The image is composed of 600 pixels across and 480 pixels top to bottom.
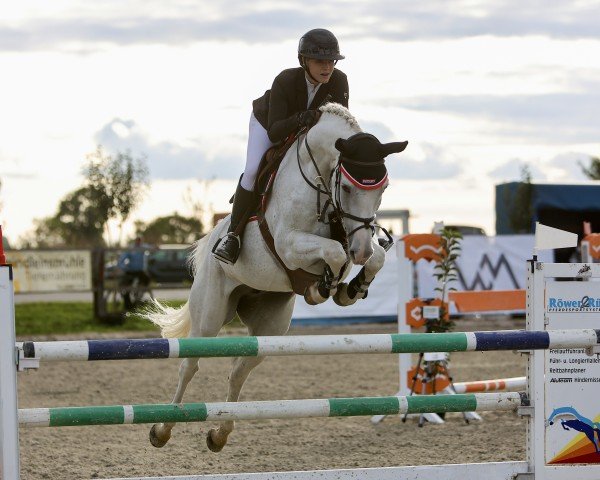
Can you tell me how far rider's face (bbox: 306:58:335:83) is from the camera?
17.4 feet

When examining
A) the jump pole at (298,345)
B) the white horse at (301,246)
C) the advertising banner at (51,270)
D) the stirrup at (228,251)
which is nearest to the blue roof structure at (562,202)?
the advertising banner at (51,270)

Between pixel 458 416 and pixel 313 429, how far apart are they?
1.40 meters

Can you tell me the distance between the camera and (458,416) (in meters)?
8.30

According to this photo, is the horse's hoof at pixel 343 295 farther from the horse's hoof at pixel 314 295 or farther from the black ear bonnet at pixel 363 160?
the black ear bonnet at pixel 363 160

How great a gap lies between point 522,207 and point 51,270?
7.90 metres

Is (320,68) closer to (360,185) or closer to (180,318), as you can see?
(360,185)

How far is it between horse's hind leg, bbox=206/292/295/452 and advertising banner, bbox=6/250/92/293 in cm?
1025

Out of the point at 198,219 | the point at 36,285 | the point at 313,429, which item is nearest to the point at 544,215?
the point at 36,285

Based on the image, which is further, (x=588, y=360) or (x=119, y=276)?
(x=119, y=276)

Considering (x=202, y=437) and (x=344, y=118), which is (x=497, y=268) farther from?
(x=344, y=118)

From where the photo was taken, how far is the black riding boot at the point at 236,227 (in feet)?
18.2

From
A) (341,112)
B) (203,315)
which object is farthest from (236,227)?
(341,112)

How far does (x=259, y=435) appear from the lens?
7.34m

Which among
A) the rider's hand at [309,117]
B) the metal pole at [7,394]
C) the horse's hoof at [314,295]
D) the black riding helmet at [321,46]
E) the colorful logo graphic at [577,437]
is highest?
the black riding helmet at [321,46]
